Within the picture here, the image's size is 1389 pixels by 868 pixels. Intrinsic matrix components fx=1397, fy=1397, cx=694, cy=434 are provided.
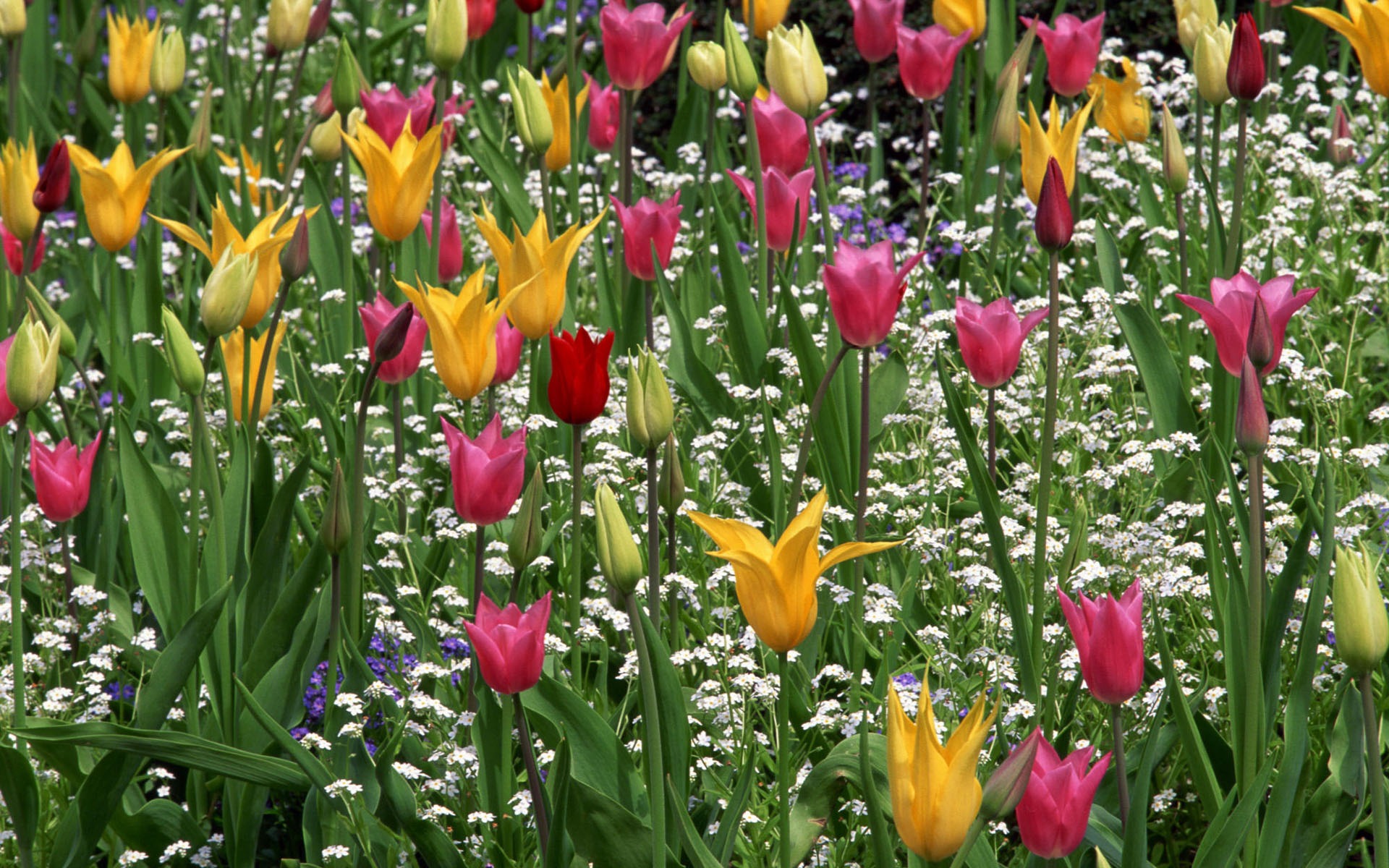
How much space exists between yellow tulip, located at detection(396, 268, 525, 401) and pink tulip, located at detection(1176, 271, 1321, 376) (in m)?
0.83

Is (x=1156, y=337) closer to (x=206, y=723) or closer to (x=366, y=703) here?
(x=366, y=703)

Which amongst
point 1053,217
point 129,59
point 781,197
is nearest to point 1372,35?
point 781,197

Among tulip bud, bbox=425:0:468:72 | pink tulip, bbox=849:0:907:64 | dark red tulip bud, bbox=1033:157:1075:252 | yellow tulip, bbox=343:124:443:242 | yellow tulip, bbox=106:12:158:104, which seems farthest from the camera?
yellow tulip, bbox=106:12:158:104

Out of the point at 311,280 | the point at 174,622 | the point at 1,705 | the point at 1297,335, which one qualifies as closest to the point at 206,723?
the point at 174,622

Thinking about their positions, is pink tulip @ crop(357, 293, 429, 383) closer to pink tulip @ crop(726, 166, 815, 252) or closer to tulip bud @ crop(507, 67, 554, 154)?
tulip bud @ crop(507, 67, 554, 154)

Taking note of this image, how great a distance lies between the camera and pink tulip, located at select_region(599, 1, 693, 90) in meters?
2.58

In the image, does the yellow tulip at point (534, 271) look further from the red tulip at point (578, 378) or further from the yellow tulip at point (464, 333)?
the red tulip at point (578, 378)

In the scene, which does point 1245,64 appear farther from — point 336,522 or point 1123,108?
point 336,522

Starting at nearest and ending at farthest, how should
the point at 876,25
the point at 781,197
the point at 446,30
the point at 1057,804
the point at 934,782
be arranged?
the point at 934,782
the point at 1057,804
the point at 781,197
the point at 446,30
the point at 876,25

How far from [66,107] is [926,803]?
4.19 m

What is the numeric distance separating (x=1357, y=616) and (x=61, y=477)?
5.38 feet

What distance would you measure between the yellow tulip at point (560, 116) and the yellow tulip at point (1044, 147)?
1.09m

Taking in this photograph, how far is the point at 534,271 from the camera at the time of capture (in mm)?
1897

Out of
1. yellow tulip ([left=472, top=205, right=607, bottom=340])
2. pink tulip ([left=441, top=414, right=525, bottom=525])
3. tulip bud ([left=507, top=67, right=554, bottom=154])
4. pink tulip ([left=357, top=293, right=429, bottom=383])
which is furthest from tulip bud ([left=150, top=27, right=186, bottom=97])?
pink tulip ([left=441, top=414, right=525, bottom=525])
